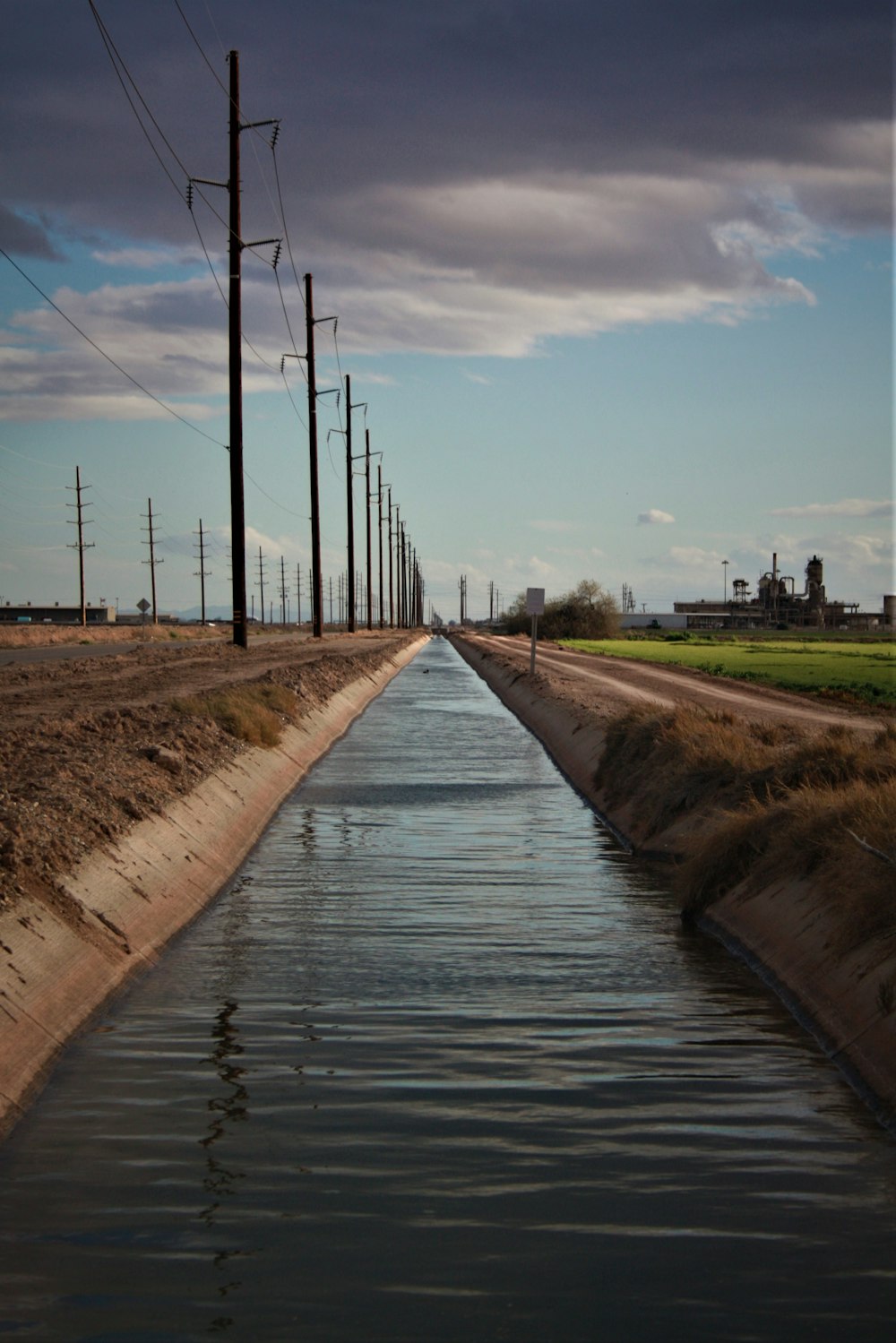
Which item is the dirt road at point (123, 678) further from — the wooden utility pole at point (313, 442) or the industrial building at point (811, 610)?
the industrial building at point (811, 610)

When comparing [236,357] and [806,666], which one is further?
[806,666]

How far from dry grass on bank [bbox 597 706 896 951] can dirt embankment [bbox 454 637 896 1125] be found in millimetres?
18

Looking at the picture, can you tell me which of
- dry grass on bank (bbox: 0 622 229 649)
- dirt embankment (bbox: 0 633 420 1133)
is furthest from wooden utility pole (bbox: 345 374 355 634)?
dirt embankment (bbox: 0 633 420 1133)

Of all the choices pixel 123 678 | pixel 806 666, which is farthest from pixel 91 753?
pixel 806 666

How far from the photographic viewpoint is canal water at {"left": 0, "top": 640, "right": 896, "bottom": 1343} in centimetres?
520

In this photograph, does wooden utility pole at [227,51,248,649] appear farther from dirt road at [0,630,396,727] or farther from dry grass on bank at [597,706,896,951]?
dry grass on bank at [597,706,896,951]

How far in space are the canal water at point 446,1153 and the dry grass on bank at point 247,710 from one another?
1030 centimetres

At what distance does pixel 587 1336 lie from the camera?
4949 mm

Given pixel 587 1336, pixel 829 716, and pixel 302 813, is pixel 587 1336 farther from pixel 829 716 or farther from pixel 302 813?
pixel 829 716

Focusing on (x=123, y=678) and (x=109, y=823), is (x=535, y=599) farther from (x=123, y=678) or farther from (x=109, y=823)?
(x=109, y=823)

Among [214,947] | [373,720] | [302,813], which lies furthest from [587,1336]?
[373,720]

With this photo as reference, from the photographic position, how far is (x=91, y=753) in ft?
54.4

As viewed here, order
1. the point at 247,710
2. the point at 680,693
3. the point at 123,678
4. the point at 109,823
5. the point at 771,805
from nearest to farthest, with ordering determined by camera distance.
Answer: the point at 109,823 < the point at 771,805 < the point at 247,710 < the point at 123,678 < the point at 680,693

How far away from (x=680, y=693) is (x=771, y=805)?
2791 centimetres
